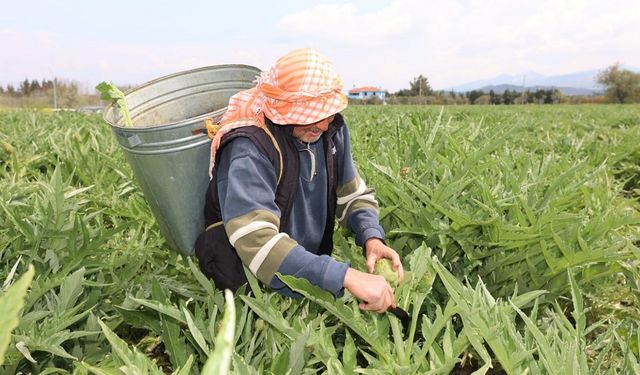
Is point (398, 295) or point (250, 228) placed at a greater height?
point (250, 228)

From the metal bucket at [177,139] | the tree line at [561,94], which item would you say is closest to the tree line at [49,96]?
the tree line at [561,94]

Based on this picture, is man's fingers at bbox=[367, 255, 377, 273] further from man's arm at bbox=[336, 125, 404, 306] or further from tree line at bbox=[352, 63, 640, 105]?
tree line at bbox=[352, 63, 640, 105]

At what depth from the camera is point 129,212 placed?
2.71m

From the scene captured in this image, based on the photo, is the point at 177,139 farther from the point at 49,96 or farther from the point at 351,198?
the point at 49,96

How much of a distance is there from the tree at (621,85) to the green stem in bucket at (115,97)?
78.4m

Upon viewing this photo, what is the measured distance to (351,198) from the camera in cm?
205

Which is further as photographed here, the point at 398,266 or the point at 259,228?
the point at 398,266

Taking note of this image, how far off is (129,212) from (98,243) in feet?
2.70

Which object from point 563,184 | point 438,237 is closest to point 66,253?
point 438,237

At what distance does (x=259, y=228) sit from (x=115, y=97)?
32.9 inches

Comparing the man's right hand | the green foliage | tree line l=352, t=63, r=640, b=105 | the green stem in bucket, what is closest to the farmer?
the man's right hand

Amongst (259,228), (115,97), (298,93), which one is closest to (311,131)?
(298,93)

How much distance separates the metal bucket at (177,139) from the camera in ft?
6.03

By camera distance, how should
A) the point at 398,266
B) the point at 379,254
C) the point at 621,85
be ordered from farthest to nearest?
1. the point at 621,85
2. the point at 379,254
3. the point at 398,266
